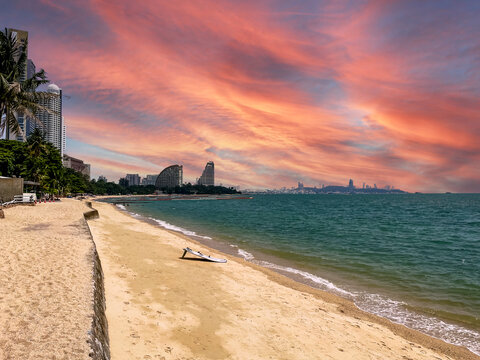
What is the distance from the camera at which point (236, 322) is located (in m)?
7.77

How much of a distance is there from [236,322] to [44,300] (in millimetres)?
5110

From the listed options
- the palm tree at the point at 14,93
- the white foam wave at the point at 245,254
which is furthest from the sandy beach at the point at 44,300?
the palm tree at the point at 14,93

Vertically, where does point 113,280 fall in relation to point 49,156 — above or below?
below

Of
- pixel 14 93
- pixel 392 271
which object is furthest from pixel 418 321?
pixel 14 93

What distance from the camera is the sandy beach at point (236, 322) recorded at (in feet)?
20.8

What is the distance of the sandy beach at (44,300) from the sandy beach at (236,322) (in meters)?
1.04

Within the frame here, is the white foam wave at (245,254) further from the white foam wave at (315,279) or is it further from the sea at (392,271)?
the white foam wave at (315,279)

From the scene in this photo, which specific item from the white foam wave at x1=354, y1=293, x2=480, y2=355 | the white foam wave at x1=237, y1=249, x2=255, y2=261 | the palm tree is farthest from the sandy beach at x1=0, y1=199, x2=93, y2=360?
the palm tree

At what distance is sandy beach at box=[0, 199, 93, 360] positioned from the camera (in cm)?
455

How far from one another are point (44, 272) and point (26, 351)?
496cm

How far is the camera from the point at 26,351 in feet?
14.4

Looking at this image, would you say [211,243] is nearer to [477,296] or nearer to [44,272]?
[44,272]

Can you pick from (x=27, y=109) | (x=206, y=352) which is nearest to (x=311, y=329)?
(x=206, y=352)

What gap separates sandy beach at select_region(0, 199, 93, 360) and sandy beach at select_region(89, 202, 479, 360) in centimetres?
104
